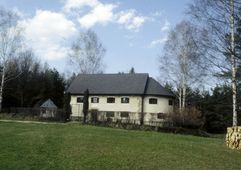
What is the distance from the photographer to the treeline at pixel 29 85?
50375 mm

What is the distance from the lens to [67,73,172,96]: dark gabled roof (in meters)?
40.8

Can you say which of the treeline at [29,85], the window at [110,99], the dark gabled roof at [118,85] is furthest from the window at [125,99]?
the treeline at [29,85]

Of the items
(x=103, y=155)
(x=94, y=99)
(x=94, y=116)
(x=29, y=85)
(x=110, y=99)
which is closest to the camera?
(x=103, y=155)

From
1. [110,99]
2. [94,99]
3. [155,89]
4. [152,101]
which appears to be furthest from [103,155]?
[94,99]

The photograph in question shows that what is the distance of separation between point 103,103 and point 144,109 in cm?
493

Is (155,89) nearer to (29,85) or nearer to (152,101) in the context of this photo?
(152,101)

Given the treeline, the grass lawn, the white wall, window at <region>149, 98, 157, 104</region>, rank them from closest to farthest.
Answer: the grass lawn, the white wall, window at <region>149, 98, 157, 104</region>, the treeline

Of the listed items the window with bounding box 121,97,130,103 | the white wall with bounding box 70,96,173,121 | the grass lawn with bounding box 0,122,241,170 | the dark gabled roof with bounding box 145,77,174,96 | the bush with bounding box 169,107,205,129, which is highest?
the dark gabled roof with bounding box 145,77,174,96

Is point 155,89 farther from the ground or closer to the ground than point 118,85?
closer to the ground

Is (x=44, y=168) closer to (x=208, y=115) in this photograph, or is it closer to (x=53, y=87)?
(x=208, y=115)

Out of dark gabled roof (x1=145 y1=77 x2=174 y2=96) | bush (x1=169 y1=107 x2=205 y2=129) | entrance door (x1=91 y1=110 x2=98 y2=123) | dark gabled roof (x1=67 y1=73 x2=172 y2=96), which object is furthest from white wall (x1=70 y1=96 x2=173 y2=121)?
entrance door (x1=91 y1=110 x2=98 y2=123)

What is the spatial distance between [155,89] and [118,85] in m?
4.59

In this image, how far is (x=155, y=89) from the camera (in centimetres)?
4075

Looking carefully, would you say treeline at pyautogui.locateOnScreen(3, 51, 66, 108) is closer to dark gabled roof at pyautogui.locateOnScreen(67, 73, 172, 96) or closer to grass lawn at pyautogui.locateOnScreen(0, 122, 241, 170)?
dark gabled roof at pyautogui.locateOnScreen(67, 73, 172, 96)
